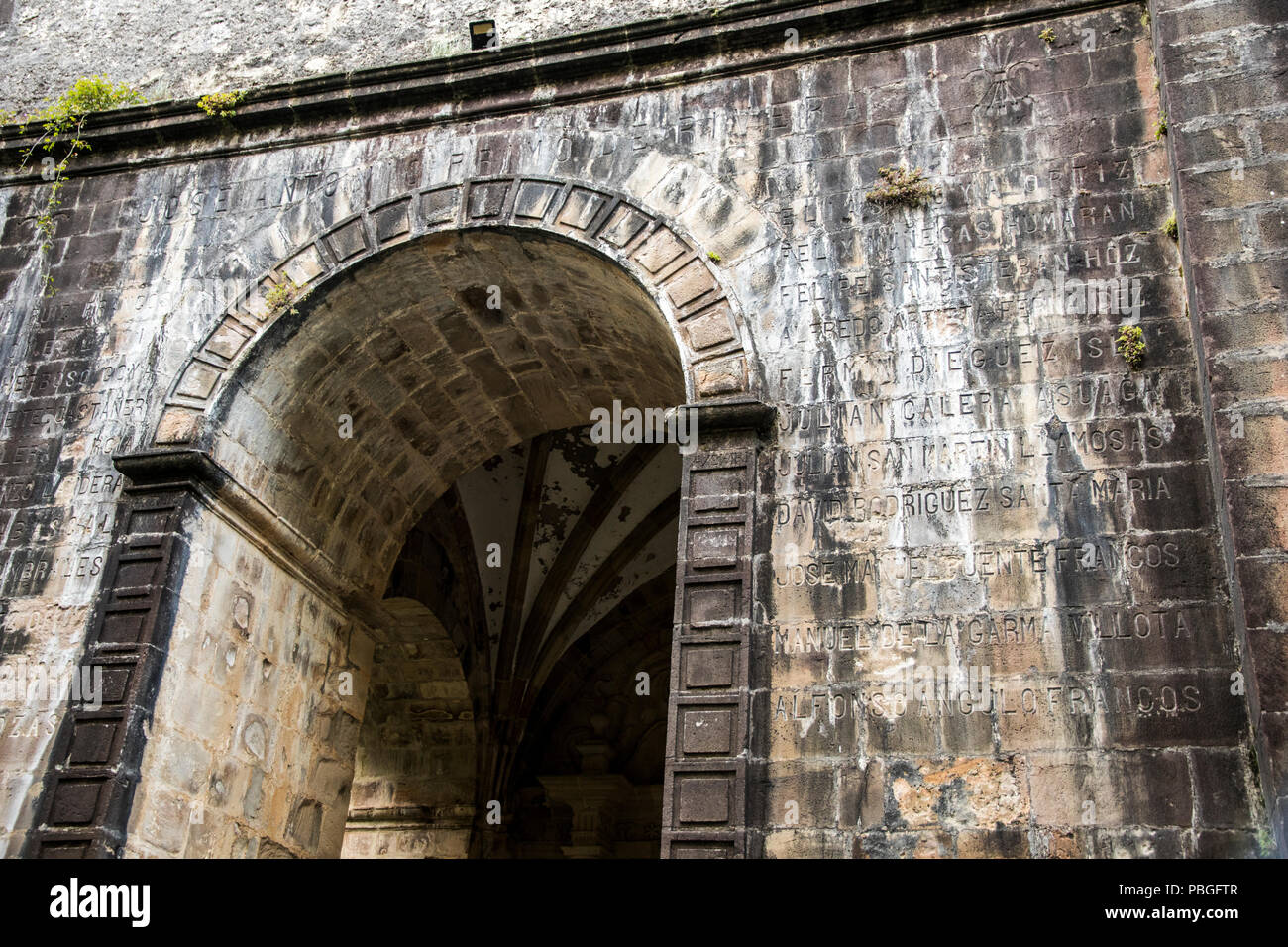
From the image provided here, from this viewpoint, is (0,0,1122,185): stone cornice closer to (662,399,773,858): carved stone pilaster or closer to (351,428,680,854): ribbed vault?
(662,399,773,858): carved stone pilaster

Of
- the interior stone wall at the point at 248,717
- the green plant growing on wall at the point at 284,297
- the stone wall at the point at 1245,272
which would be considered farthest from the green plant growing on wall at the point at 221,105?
the stone wall at the point at 1245,272

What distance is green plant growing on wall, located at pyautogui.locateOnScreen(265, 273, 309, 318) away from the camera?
7.94 m

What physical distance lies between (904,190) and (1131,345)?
1552 mm

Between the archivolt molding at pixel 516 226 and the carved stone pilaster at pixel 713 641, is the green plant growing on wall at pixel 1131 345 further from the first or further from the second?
the archivolt molding at pixel 516 226

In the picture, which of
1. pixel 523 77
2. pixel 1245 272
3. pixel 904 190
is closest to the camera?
pixel 1245 272

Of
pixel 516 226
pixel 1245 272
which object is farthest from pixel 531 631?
pixel 1245 272

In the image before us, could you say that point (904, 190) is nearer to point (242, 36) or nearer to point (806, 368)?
point (806, 368)

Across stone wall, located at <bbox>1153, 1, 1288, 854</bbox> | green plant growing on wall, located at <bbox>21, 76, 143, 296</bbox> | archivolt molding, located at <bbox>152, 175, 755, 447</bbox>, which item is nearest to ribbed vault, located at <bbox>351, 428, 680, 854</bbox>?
archivolt molding, located at <bbox>152, 175, 755, 447</bbox>

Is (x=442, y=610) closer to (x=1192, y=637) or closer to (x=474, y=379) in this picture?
(x=474, y=379)

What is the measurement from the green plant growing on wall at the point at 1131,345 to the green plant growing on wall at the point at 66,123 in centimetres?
Answer: 686

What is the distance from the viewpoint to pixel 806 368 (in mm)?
6773

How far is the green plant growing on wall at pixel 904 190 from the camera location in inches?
279

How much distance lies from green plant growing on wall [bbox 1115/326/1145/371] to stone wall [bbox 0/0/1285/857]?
6cm
